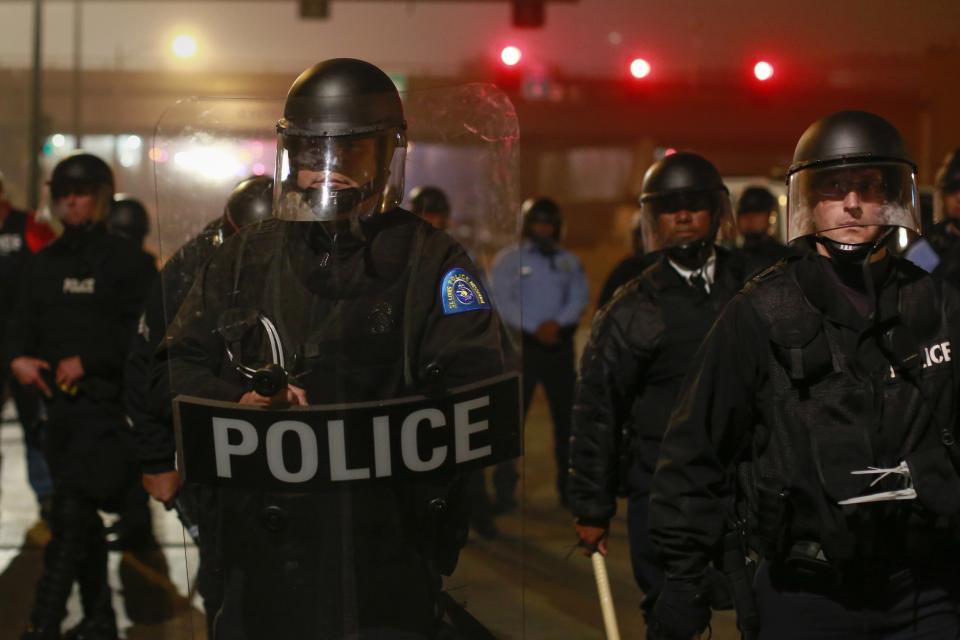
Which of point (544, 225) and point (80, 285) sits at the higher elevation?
point (544, 225)

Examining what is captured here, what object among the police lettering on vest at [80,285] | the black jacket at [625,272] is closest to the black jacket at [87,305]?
the police lettering on vest at [80,285]

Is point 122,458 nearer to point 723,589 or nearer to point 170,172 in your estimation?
point 170,172

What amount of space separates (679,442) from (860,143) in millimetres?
872

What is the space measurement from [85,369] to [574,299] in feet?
15.5

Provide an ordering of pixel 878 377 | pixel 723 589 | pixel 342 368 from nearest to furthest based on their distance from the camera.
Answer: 1. pixel 342 368
2. pixel 878 377
3. pixel 723 589

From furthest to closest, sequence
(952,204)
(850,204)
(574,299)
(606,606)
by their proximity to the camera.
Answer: (574,299) → (952,204) → (606,606) → (850,204)

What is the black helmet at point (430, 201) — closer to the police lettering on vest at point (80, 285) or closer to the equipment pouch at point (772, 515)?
the police lettering on vest at point (80, 285)

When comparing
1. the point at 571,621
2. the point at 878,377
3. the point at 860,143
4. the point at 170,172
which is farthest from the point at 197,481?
the point at 571,621

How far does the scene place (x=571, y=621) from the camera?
6527 mm

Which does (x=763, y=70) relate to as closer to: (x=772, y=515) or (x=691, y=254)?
(x=691, y=254)

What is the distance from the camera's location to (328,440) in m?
2.92

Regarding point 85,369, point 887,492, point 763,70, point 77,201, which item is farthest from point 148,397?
point 763,70

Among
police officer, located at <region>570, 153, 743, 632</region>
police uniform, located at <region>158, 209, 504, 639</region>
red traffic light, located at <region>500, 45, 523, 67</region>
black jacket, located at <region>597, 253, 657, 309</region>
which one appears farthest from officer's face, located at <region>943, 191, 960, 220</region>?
red traffic light, located at <region>500, 45, 523, 67</region>

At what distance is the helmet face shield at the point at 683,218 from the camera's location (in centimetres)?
535
